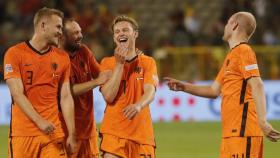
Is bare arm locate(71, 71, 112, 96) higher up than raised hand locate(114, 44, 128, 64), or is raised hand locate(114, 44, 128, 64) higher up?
raised hand locate(114, 44, 128, 64)

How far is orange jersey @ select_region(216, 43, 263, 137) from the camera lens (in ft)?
24.9

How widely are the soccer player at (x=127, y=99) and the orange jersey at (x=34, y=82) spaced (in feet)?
1.83

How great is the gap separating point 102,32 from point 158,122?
12.8 feet

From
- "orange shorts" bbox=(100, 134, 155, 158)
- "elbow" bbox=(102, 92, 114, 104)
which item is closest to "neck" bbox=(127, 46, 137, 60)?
"elbow" bbox=(102, 92, 114, 104)

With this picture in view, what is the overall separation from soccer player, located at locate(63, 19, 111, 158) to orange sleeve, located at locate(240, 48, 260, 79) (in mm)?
1655

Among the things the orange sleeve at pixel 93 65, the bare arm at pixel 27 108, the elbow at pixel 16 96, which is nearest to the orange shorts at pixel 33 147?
the bare arm at pixel 27 108

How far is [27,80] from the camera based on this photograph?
25.4 ft

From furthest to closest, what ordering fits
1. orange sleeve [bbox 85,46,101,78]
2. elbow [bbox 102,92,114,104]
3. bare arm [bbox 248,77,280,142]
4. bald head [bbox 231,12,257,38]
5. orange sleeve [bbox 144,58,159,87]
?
orange sleeve [bbox 85,46,101,78] < orange sleeve [bbox 144,58,159,87] < elbow [bbox 102,92,114,104] < bald head [bbox 231,12,257,38] < bare arm [bbox 248,77,280,142]

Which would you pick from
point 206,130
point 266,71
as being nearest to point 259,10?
point 266,71

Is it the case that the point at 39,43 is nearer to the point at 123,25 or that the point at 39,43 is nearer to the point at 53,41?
the point at 53,41

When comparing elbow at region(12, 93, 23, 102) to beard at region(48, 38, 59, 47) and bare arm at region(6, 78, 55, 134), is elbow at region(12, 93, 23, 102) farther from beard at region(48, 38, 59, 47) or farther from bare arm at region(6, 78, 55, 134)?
beard at region(48, 38, 59, 47)

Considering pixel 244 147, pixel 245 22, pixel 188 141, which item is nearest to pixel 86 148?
pixel 244 147

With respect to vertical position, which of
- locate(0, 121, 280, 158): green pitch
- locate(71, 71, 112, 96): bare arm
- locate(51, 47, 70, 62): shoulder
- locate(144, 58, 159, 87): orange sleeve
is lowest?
locate(0, 121, 280, 158): green pitch

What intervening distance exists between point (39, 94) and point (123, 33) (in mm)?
1089
